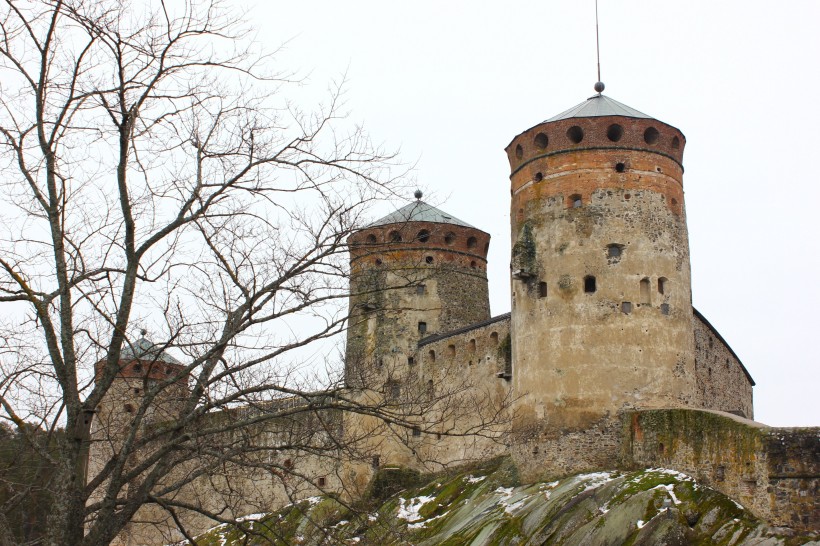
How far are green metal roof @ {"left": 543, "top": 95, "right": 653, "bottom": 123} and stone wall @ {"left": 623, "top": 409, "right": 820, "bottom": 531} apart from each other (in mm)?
6910

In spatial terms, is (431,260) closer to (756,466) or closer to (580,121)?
(580,121)

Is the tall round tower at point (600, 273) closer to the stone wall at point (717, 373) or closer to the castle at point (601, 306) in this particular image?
the castle at point (601, 306)

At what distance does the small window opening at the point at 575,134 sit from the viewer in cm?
2334

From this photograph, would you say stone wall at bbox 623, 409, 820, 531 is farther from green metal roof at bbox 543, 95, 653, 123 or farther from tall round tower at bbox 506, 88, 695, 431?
green metal roof at bbox 543, 95, 653, 123

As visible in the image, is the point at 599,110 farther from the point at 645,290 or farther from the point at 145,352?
the point at 145,352

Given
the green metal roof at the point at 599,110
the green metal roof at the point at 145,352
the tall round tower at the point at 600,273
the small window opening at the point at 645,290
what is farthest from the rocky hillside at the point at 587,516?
the green metal roof at the point at 599,110

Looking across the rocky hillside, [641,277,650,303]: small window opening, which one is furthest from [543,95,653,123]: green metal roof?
the rocky hillside

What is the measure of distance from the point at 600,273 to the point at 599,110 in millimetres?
4048

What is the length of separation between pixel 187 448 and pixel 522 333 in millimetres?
13623

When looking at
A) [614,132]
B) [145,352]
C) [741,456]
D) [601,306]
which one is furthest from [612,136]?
[145,352]

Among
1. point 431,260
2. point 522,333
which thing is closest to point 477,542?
point 522,333

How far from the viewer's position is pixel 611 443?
21.3 m

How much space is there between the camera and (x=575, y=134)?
23.4 metres

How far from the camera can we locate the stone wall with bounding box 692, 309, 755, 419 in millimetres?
24984
